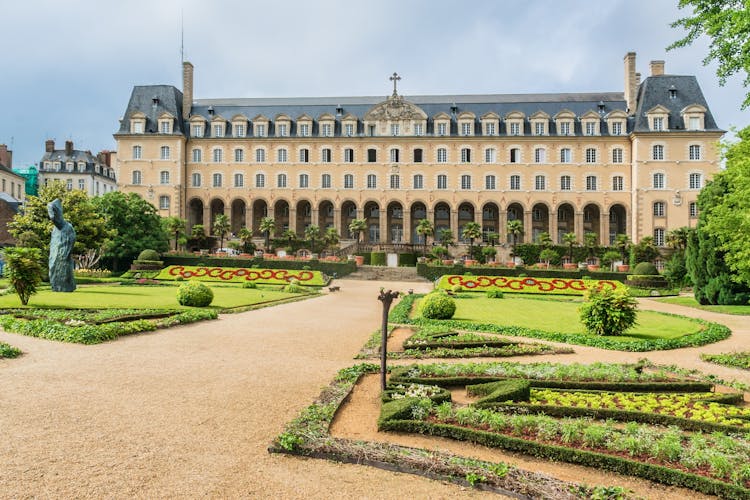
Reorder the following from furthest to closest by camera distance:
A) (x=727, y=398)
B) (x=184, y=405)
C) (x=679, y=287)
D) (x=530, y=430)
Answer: (x=679, y=287) < (x=727, y=398) < (x=184, y=405) < (x=530, y=430)

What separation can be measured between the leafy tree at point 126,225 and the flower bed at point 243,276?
4.79 meters

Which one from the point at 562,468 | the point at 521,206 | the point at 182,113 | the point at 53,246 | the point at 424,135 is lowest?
the point at 562,468

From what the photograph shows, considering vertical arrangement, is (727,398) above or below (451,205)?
below

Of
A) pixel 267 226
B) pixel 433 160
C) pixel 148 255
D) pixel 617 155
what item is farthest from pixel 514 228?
pixel 148 255

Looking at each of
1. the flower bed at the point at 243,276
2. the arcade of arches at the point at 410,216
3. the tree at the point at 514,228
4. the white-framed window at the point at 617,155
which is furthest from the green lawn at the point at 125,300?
the white-framed window at the point at 617,155

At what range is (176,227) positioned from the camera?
44281mm

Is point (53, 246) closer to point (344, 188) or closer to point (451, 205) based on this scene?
point (344, 188)

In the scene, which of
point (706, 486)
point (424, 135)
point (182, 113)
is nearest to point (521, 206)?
point (424, 135)

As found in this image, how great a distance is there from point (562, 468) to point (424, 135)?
45.9m

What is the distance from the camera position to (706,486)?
4492mm

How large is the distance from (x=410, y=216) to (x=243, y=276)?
22448 mm

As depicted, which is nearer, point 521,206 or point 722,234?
point 722,234

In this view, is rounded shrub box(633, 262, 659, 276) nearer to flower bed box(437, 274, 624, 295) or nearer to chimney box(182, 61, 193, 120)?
flower bed box(437, 274, 624, 295)

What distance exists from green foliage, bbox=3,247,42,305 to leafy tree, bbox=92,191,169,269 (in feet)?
64.4
